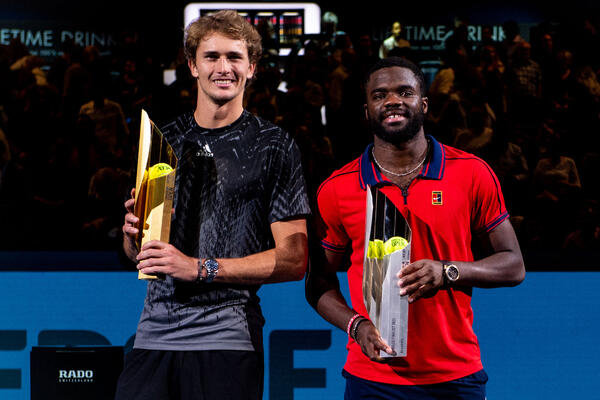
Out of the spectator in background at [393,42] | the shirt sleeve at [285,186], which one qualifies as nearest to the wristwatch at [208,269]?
the shirt sleeve at [285,186]

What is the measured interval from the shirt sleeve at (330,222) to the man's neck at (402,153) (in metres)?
0.20

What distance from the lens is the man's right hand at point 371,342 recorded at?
1.93 m

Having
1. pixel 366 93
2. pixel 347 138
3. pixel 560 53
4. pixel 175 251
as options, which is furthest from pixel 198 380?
pixel 560 53

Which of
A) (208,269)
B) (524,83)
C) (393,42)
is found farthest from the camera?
(393,42)

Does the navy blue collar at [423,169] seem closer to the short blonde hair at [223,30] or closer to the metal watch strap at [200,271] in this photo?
the short blonde hair at [223,30]

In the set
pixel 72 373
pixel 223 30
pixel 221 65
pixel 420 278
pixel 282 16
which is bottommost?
pixel 72 373

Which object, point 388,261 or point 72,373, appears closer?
point 388,261

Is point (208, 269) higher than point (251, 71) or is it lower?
lower

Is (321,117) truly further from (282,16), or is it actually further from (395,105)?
(395,105)

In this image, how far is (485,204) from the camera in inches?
A: 87.9

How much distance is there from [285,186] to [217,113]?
0.99ft

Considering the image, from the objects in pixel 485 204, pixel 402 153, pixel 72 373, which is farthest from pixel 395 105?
pixel 72 373

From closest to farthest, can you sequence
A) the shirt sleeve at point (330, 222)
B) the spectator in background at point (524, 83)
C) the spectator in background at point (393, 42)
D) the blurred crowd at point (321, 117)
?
1. the shirt sleeve at point (330, 222)
2. the blurred crowd at point (321, 117)
3. the spectator in background at point (524, 83)
4. the spectator in background at point (393, 42)

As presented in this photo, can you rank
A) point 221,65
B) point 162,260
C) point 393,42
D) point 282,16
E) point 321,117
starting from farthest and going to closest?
point 282,16, point 393,42, point 321,117, point 221,65, point 162,260
